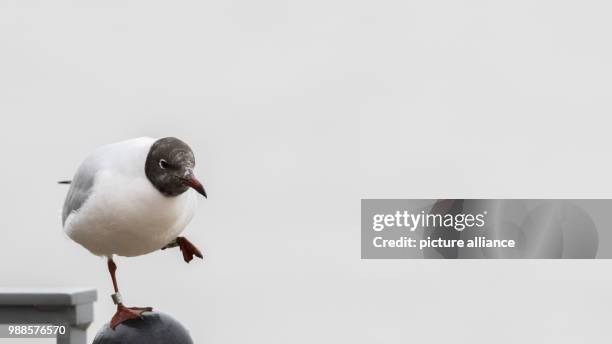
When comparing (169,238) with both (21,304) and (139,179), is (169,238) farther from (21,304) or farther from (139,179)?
(21,304)

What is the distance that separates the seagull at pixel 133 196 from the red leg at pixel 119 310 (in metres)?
0.17

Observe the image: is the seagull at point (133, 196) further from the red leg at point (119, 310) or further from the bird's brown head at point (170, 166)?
the red leg at point (119, 310)

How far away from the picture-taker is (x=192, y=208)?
383 cm

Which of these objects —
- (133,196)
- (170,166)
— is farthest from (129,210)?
(170,166)

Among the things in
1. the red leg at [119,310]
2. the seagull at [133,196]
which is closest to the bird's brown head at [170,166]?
the seagull at [133,196]

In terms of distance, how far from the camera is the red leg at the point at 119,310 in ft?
13.3

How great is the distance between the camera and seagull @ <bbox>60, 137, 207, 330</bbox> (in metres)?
3.56

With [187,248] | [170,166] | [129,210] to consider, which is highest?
[170,166]

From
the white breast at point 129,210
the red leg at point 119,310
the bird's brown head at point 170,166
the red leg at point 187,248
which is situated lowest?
the red leg at point 119,310

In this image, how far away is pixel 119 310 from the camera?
Result: 161 inches

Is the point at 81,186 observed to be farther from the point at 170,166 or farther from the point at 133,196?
the point at 170,166

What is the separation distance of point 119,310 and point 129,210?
2.04 feet

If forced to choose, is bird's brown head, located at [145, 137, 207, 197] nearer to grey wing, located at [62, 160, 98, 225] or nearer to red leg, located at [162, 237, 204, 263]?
grey wing, located at [62, 160, 98, 225]

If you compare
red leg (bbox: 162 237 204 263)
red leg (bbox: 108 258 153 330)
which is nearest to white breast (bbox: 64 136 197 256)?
red leg (bbox: 108 258 153 330)
